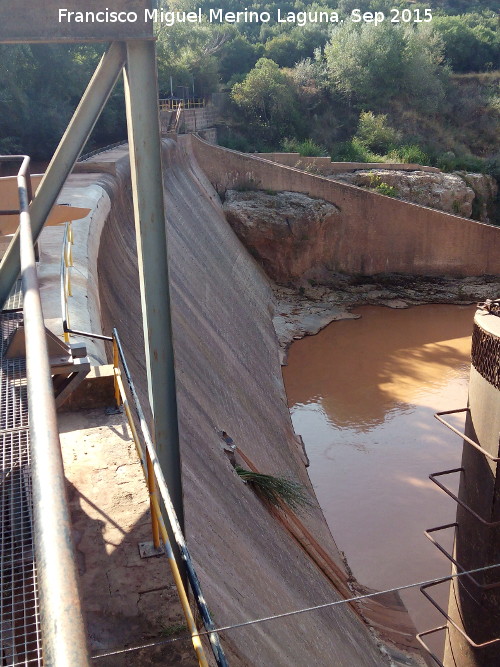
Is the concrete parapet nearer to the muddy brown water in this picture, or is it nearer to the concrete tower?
the muddy brown water

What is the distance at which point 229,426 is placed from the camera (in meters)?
10.8

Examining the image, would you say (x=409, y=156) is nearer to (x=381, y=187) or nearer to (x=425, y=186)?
(x=425, y=186)

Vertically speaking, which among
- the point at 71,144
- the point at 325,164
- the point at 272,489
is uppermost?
the point at 71,144

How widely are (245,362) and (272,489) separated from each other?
5.19 m

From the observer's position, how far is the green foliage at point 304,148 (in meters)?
28.1

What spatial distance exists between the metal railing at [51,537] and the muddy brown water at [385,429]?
361 inches

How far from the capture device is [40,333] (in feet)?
6.68

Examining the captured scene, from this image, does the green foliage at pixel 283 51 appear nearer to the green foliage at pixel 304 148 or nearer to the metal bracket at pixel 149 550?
the green foliage at pixel 304 148

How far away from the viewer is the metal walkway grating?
8.93ft

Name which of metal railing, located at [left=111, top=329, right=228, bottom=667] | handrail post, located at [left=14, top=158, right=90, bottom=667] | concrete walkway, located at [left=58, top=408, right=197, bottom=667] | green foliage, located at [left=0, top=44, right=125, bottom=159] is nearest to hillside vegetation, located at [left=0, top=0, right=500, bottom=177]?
green foliage, located at [left=0, top=44, right=125, bottom=159]

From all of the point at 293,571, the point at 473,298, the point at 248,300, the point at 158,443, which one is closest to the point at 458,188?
the point at 473,298

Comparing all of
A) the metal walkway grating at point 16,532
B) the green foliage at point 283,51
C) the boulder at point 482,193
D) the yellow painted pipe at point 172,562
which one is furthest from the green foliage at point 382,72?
the metal walkway grating at point 16,532

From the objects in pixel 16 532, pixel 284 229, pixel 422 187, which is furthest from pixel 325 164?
pixel 16 532

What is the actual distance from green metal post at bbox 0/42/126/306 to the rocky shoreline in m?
16.6
